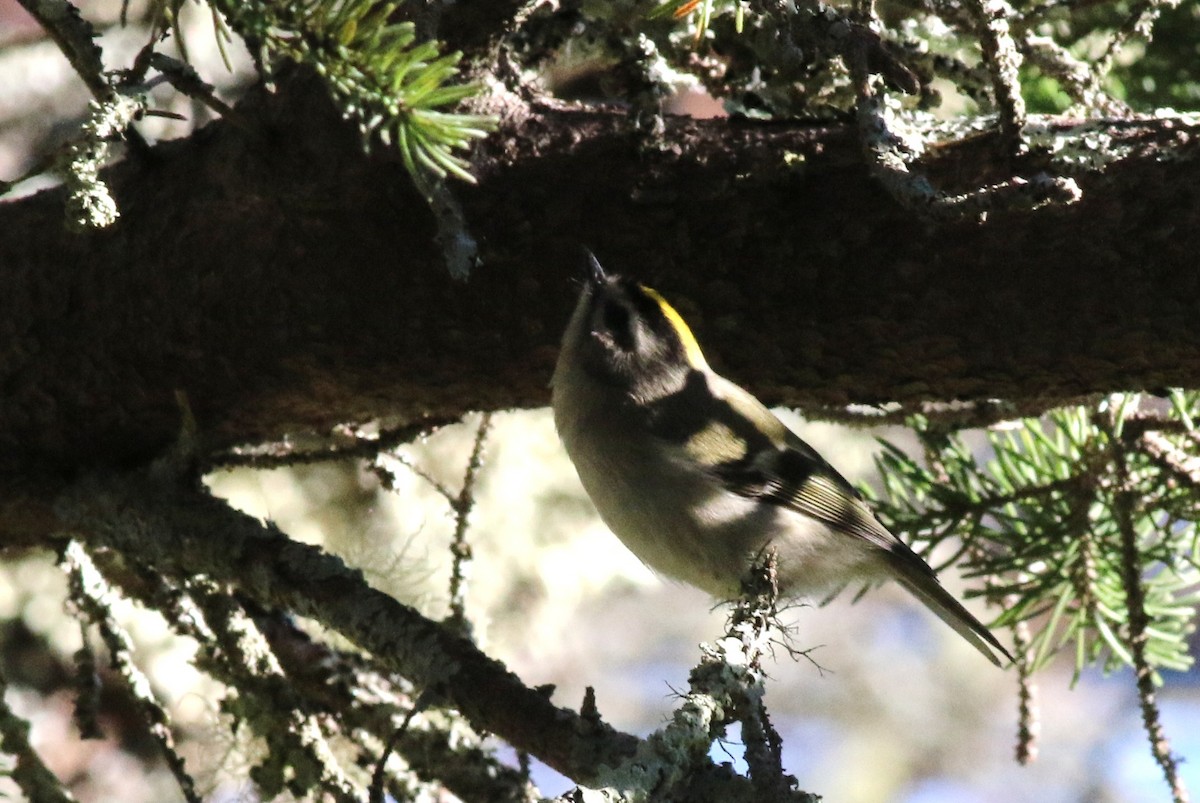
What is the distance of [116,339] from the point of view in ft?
7.48

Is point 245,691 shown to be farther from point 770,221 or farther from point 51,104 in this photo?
point 51,104

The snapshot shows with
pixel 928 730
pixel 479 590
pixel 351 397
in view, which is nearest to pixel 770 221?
pixel 351 397

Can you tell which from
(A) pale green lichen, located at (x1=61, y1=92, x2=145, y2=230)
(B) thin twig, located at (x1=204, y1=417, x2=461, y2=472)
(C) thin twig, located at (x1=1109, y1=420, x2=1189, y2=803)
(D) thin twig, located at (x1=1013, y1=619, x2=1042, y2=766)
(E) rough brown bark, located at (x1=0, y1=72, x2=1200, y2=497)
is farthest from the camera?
(B) thin twig, located at (x1=204, y1=417, x2=461, y2=472)

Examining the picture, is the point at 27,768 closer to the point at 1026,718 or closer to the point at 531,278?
the point at 531,278

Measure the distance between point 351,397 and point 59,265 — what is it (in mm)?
592

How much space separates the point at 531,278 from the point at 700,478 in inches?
32.7

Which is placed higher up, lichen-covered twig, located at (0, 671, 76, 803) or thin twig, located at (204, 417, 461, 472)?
thin twig, located at (204, 417, 461, 472)

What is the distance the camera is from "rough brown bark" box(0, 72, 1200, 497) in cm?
181

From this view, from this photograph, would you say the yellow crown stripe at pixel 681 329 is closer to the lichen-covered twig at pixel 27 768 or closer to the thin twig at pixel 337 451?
the thin twig at pixel 337 451

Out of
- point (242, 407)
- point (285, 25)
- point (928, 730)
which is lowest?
point (285, 25)

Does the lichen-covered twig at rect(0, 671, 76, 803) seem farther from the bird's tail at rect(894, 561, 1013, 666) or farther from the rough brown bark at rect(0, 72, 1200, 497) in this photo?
the bird's tail at rect(894, 561, 1013, 666)

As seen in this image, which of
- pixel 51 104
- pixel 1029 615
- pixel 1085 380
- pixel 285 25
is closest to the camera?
pixel 285 25

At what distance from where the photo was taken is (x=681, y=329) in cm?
243

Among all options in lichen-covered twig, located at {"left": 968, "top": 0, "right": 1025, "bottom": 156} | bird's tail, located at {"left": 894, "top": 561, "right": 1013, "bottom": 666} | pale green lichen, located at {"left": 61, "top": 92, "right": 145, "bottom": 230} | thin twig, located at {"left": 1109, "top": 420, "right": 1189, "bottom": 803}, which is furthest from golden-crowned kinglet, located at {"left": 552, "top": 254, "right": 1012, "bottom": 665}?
pale green lichen, located at {"left": 61, "top": 92, "right": 145, "bottom": 230}
